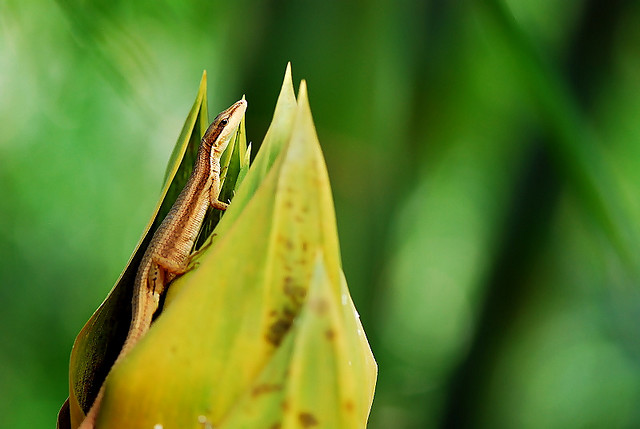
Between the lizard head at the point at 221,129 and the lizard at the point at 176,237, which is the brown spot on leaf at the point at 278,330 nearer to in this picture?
the lizard at the point at 176,237

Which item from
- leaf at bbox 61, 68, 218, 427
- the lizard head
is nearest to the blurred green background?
the lizard head

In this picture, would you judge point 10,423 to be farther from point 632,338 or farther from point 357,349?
point 632,338

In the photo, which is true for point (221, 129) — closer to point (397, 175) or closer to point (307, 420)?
point (397, 175)

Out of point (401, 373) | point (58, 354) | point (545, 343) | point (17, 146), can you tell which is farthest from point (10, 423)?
point (545, 343)

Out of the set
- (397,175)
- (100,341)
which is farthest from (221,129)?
(100,341)

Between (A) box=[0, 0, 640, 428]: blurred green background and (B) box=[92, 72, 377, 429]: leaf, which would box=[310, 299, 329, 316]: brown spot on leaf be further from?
(A) box=[0, 0, 640, 428]: blurred green background
